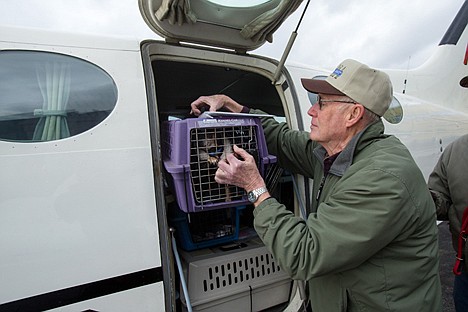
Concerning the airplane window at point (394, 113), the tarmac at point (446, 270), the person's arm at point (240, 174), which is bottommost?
the tarmac at point (446, 270)

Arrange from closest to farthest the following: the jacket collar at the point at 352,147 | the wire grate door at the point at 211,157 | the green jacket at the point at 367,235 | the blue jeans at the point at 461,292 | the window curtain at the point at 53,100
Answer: the green jacket at the point at 367,235
the window curtain at the point at 53,100
the jacket collar at the point at 352,147
the wire grate door at the point at 211,157
the blue jeans at the point at 461,292

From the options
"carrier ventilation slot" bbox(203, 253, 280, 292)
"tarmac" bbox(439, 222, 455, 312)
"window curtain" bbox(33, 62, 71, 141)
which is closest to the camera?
"window curtain" bbox(33, 62, 71, 141)

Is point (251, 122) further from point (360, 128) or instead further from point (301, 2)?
point (301, 2)

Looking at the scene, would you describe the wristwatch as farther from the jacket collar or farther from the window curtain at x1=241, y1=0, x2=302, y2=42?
the window curtain at x1=241, y1=0, x2=302, y2=42

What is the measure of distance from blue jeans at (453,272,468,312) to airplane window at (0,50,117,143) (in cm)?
211

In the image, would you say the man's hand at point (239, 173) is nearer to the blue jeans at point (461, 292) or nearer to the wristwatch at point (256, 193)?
the wristwatch at point (256, 193)

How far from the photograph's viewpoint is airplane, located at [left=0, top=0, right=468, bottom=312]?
0.97 m

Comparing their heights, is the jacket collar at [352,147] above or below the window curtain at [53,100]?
below

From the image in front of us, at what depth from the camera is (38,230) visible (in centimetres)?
97

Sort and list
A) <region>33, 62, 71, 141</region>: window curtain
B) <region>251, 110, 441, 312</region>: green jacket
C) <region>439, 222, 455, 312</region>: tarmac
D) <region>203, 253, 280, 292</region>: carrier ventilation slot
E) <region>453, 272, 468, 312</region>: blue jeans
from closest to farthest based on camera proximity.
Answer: <region>251, 110, 441, 312</region>: green jacket < <region>33, 62, 71, 141</region>: window curtain < <region>203, 253, 280, 292</region>: carrier ventilation slot < <region>453, 272, 468, 312</region>: blue jeans < <region>439, 222, 455, 312</region>: tarmac

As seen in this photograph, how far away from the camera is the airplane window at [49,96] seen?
1.02m

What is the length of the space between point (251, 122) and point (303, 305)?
1067 mm

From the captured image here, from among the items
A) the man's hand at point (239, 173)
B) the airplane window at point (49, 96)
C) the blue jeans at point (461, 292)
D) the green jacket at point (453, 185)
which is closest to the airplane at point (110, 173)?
the airplane window at point (49, 96)

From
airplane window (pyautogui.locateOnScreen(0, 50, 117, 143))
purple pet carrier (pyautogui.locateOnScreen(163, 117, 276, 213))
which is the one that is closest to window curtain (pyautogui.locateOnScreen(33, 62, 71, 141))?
airplane window (pyautogui.locateOnScreen(0, 50, 117, 143))
